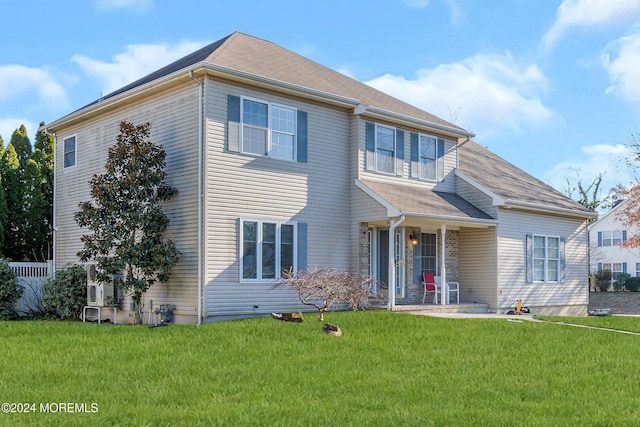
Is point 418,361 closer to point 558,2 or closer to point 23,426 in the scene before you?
point 23,426

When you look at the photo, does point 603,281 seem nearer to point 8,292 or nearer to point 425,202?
point 425,202

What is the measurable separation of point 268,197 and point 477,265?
6.89 meters

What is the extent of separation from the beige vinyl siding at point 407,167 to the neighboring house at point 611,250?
2830 centimetres

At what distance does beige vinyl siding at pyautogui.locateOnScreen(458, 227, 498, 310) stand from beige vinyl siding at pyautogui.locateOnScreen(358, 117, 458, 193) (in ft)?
4.89

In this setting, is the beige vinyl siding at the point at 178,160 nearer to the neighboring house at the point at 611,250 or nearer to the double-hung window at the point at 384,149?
the double-hung window at the point at 384,149

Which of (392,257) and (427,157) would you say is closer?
(392,257)

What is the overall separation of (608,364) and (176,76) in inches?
397

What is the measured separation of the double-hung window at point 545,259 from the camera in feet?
64.6

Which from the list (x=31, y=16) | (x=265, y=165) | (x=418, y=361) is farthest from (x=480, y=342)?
(x=31, y=16)

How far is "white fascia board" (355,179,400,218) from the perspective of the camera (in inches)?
623

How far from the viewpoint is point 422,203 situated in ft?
56.6

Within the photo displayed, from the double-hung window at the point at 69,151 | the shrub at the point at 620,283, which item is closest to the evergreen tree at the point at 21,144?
the double-hung window at the point at 69,151

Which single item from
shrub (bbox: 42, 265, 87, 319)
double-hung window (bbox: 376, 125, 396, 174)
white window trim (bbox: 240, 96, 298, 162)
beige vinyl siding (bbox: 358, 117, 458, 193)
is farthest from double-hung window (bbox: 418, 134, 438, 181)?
shrub (bbox: 42, 265, 87, 319)

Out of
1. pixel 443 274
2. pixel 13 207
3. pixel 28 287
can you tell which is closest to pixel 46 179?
pixel 13 207
